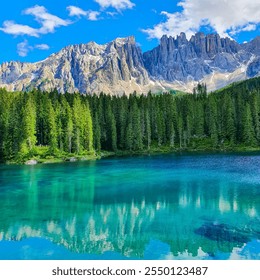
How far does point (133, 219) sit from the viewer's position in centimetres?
2955

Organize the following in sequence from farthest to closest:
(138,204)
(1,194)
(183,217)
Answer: (1,194), (138,204), (183,217)

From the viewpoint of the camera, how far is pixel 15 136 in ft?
297

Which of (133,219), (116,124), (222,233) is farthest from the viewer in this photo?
(116,124)

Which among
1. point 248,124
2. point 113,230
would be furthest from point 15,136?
point 248,124

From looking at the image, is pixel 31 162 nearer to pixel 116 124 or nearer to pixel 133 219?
pixel 116 124

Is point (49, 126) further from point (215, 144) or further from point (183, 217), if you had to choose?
point (183, 217)

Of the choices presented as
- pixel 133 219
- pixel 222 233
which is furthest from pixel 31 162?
pixel 222 233

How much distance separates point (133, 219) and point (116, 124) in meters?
102

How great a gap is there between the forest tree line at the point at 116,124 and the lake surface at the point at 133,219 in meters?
45.5

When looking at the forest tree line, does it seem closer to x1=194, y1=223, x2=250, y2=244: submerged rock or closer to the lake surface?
the lake surface

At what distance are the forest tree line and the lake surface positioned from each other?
45519 millimetres

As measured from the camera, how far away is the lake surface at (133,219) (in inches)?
881

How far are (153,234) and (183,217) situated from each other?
17.6 ft

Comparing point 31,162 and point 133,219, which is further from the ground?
point 31,162
